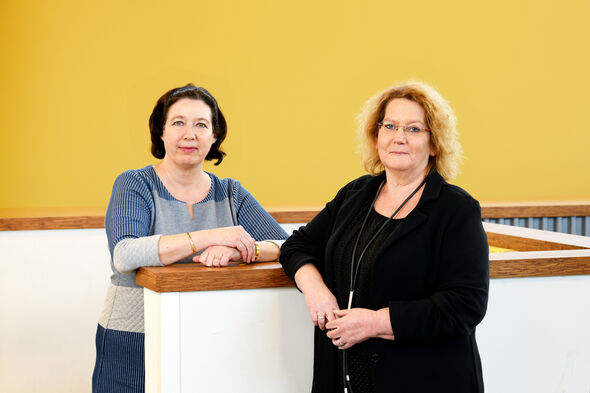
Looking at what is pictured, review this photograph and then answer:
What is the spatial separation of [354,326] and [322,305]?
0.11 m

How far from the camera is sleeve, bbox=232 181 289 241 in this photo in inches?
86.2

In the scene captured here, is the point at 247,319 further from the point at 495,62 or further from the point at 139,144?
the point at 495,62

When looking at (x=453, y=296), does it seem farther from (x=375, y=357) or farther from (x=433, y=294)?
(x=375, y=357)

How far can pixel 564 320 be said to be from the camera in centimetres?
193

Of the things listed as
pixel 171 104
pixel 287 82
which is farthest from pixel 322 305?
pixel 287 82

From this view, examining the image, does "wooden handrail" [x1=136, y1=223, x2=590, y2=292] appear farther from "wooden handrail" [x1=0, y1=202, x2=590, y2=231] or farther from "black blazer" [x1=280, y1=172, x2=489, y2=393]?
"wooden handrail" [x1=0, y1=202, x2=590, y2=231]

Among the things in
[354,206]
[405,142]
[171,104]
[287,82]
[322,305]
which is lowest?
[322,305]

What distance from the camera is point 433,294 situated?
1.51m

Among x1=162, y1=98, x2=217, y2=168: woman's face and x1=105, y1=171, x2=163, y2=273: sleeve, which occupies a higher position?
x1=162, y1=98, x2=217, y2=168: woman's face

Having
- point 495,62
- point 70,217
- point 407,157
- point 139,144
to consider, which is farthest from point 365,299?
point 495,62

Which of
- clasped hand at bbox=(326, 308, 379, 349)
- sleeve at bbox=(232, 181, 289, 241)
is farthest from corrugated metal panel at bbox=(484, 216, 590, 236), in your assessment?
clasped hand at bbox=(326, 308, 379, 349)

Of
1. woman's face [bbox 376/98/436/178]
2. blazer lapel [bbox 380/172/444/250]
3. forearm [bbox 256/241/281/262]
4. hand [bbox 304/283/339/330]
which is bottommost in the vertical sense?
hand [bbox 304/283/339/330]

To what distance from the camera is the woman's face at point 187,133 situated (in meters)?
Answer: 2.11

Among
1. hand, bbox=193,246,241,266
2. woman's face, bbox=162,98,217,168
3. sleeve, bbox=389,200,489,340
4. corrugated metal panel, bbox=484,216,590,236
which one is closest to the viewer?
sleeve, bbox=389,200,489,340
